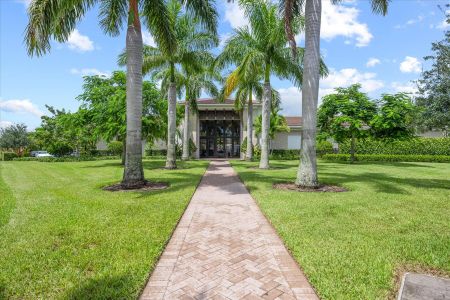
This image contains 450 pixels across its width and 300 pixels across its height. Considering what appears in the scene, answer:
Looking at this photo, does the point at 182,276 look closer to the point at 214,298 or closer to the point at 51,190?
the point at 214,298

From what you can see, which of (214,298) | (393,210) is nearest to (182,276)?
(214,298)

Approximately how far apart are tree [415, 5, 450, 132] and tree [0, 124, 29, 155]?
52539mm

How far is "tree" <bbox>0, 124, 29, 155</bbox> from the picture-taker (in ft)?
155

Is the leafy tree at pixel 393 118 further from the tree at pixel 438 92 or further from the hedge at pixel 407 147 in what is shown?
the tree at pixel 438 92

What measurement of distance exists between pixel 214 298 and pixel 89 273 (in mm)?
1813

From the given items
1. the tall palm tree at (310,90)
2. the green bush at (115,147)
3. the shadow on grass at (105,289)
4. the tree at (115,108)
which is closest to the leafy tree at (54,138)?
the green bush at (115,147)

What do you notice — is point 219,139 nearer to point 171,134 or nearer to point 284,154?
point 284,154

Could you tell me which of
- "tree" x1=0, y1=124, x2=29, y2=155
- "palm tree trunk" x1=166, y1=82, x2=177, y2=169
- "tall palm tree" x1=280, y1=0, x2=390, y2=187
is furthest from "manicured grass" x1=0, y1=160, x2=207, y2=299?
"tree" x1=0, y1=124, x2=29, y2=155

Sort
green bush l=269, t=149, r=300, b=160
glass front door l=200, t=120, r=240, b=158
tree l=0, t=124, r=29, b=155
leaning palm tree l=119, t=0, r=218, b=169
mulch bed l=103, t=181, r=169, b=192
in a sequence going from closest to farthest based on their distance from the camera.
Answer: mulch bed l=103, t=181, r=169, b=192 < leaning palm tree l=119, t=0, r=218, b=169 < green bush l=269, t=149, r=300, b=160 < glass front door l=200, t=120, r=240, b=158 < tree l=0, t=124, r=29, b=155

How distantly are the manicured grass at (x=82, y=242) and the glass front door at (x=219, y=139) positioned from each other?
2615cm

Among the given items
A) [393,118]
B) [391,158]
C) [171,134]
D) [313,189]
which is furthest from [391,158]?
[313,189]

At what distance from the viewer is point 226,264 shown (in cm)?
438

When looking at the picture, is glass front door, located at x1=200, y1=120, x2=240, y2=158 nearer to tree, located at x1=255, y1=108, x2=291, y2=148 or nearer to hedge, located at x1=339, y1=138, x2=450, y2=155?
tree, located at x1=255, y1=108, x2=291, y2=148

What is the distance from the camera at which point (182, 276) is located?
4000 mm
